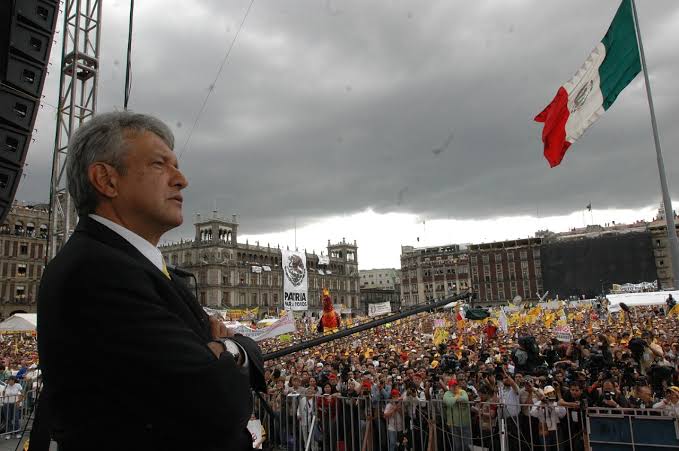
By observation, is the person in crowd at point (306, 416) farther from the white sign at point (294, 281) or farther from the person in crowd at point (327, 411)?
the white sign at point (294, 281)

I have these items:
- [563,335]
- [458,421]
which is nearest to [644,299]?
[563,335]

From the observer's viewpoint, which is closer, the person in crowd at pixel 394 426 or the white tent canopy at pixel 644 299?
the person in crowd at pixel 394 426

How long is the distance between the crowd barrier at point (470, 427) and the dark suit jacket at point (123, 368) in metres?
5.32

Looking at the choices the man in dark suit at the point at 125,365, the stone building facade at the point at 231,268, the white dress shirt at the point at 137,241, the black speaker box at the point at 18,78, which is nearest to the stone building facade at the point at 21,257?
the stone building facade at the point at 231,268

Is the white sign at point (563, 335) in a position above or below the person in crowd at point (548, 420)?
above

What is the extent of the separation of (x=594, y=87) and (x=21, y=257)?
212ft

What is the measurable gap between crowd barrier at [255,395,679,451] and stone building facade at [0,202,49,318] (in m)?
57.4

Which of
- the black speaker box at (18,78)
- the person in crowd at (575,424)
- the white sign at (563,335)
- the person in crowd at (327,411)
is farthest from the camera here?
the white sign at (563,335)

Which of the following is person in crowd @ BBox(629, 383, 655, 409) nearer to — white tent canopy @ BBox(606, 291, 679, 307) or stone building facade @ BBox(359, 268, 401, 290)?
white tent canopy @ BBox(606, 291, 679, 307)

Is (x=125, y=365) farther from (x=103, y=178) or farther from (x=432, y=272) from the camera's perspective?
(x=432, y=272)

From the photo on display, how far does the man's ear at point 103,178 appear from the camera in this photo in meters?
1.51

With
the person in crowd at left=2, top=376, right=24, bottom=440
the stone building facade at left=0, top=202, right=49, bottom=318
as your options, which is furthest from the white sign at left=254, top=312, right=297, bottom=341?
the stone building facade at left=0, top=202, right=49, bottom=318

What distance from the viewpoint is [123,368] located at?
1146mm

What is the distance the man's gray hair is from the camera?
153 centimetres
